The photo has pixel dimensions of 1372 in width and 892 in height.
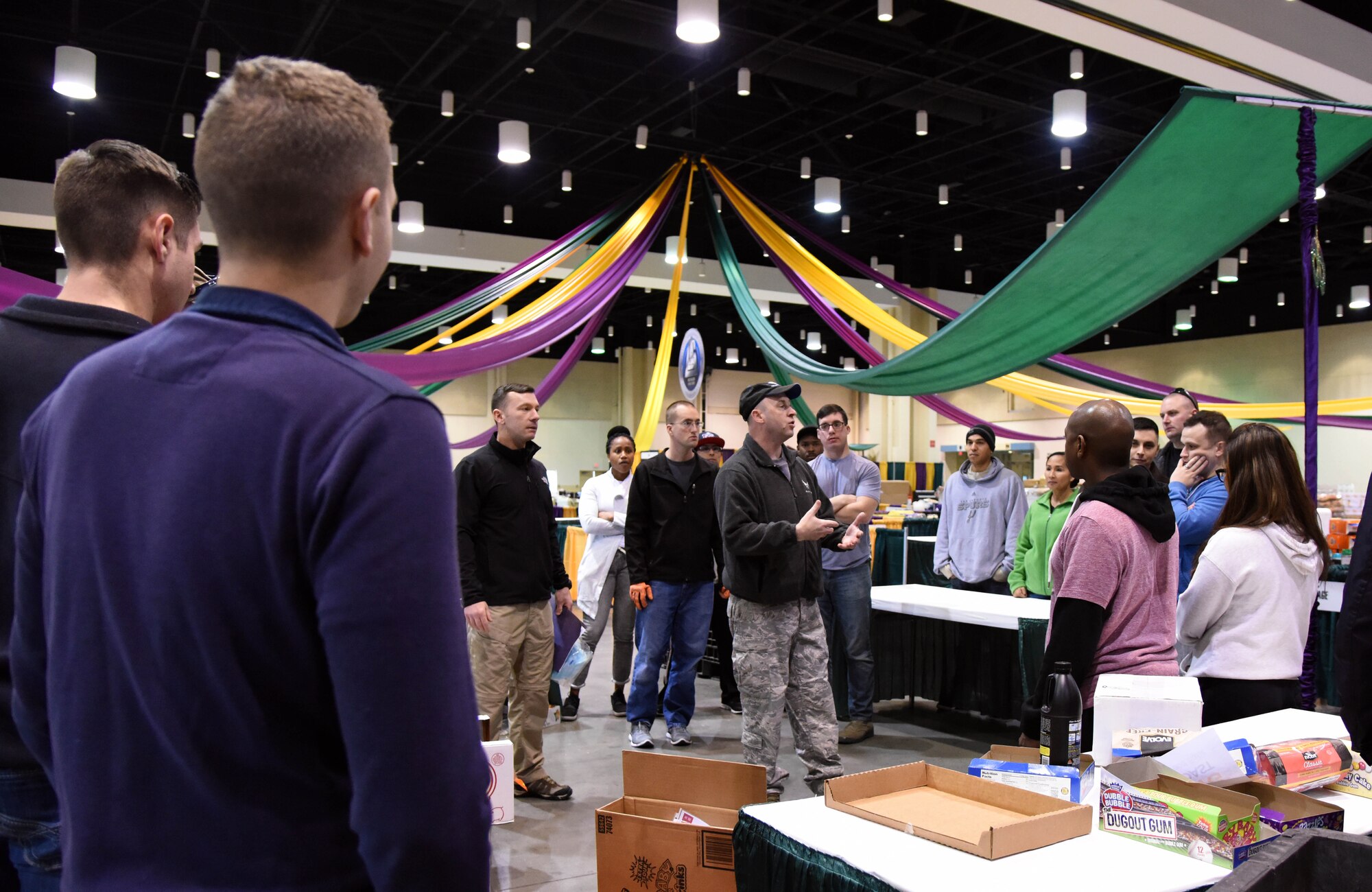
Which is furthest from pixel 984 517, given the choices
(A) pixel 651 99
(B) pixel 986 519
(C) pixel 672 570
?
(A) pixel 651 99

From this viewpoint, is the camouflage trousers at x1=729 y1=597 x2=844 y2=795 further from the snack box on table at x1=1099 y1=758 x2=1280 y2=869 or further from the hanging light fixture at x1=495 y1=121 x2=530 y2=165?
the hanging light fixture at x1=495 y1=121 x2=530 y2=165

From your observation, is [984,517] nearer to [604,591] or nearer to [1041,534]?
[1041,534]

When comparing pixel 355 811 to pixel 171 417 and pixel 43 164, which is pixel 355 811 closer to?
pixel 171 417

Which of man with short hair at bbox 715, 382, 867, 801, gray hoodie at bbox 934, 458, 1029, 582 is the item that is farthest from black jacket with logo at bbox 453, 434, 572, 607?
gray hoodie at bbox 934, 458, 1029, 582

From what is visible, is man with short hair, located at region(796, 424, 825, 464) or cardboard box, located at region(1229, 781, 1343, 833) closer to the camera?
cardboard box, located at region(1229, 781, 1343, 833)

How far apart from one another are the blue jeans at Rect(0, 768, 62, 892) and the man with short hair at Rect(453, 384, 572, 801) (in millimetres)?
2634

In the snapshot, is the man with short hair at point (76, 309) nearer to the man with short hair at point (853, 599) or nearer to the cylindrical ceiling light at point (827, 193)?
the man with short hair at point (853, 599)

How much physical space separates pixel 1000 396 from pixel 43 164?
695 inches

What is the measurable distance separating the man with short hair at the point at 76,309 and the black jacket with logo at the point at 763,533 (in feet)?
7.82

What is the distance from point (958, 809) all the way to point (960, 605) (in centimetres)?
285

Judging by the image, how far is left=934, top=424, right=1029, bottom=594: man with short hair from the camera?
18.4 feet

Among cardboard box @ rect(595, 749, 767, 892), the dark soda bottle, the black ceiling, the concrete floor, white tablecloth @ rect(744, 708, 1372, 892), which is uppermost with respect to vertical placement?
the black ceiling

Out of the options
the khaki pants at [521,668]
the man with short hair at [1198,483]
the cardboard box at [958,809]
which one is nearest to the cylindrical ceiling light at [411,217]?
the khaki pants at [521,668]

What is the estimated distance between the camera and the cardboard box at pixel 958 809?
5.70ft
